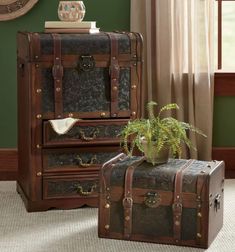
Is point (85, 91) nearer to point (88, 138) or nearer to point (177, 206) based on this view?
point (88, 138)

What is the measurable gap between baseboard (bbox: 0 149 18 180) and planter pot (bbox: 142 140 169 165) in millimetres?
1516

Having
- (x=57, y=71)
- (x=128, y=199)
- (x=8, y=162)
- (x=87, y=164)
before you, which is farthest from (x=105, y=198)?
(x=8, y=162)

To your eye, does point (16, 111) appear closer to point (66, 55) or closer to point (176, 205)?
point (66, 55)

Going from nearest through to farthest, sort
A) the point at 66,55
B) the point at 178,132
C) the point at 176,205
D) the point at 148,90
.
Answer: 1. the point at 176,205
2. the point at 178,132
3. the point at 66,55
4. the point at 148,90

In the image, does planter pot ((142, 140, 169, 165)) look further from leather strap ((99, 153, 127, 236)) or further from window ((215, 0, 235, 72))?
window ((215, 0, 235, 72))

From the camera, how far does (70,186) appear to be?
4.28 metres

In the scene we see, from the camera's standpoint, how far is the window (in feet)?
17.1

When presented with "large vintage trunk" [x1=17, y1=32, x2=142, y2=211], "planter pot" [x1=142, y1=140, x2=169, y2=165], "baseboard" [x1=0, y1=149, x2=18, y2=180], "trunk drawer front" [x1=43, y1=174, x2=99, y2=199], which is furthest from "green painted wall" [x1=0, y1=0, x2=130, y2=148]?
"planter pot" [x1=142, y1=140, x2=169, y2=165]

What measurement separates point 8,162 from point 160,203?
1.73 metres

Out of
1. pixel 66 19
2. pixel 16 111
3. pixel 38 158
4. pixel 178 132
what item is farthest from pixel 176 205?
pixel 16 111

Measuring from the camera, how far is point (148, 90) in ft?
16.4

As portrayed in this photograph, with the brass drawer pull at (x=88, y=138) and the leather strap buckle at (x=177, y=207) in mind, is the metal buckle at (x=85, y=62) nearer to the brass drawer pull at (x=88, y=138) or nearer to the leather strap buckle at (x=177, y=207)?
the brass drawer pull at (x=88, y=138)

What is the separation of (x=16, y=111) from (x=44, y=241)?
152 cm

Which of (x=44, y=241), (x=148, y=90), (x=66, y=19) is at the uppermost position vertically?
(x=66, y=19)
